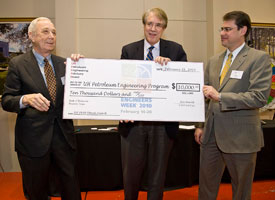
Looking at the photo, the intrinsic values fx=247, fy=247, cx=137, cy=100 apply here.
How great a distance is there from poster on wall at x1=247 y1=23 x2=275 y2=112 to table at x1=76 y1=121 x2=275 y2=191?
2181 millimetres

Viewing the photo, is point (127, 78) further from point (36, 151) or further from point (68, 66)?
point (36, 151)

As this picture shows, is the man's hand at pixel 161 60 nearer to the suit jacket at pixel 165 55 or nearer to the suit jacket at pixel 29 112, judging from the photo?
the suit jacket at pixel 165 55

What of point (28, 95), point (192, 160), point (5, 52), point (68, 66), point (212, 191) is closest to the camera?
point (28, 95)

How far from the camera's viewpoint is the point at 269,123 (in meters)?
3.77

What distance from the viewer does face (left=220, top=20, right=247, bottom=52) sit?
2.01m

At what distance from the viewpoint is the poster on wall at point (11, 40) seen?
4180 millimetres

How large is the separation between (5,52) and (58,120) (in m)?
2.94

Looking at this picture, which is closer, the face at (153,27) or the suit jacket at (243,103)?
the suit jacket at (243,103)

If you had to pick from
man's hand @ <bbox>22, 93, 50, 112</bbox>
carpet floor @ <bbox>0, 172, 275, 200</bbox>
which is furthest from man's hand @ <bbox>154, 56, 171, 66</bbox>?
carpet floor @ <bbox>0, 172, 275, 200</bbox>

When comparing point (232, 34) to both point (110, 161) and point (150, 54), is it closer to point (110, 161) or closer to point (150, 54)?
point (150, 54)

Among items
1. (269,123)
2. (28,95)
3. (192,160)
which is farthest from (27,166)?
(269,123)

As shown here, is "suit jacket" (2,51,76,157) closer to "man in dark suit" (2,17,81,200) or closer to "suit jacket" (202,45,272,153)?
"man in dark suit" (2,17,81,200)

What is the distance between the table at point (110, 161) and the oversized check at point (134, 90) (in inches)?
49.9

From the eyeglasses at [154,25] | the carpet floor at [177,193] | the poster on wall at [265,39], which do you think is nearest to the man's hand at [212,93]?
the eyeglasses at [154,25]
